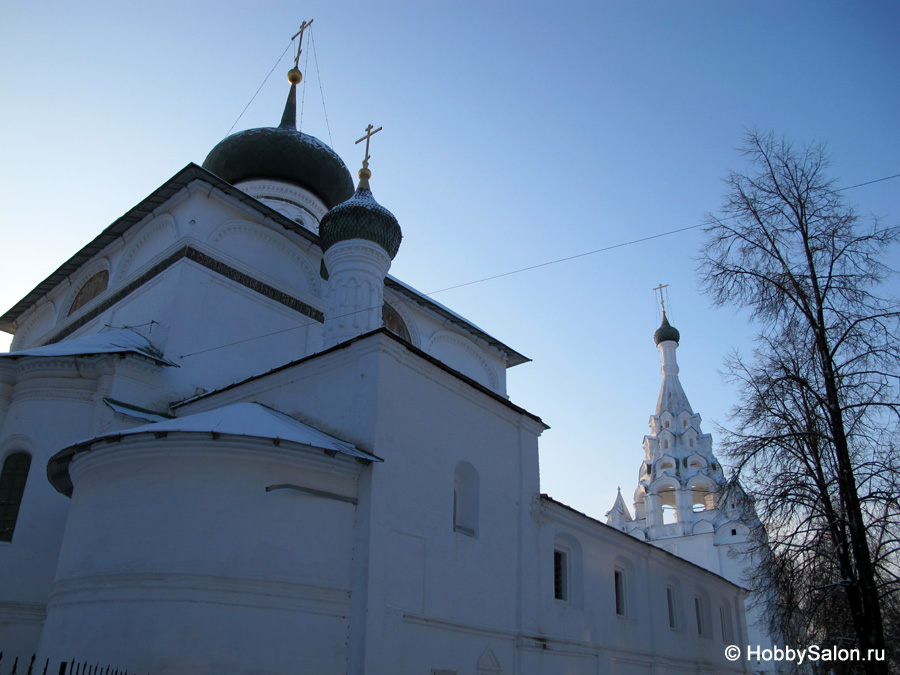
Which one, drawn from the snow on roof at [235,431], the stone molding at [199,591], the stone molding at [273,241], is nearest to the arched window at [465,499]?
the snow on roof at [235,431]

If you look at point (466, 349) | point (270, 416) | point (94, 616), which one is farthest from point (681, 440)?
point (94, 616)

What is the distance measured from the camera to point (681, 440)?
29828 mm

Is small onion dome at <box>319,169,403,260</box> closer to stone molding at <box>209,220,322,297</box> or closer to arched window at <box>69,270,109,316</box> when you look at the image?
stone molding at <box>209,220,322,297</box>

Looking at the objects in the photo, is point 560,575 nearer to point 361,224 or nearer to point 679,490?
point 361,224

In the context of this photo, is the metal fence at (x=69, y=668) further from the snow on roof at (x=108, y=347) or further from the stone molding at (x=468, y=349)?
the stone molding at (x=468, y=349)

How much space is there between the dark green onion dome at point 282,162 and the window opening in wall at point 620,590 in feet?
32.3

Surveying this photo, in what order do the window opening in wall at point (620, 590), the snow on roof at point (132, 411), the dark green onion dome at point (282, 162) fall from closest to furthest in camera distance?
the snow on roof at point (132, 411), the window opening in wall at point (620, 590), the dark green onion dome at point (282, 162)

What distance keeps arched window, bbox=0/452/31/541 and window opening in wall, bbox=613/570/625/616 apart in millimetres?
9765

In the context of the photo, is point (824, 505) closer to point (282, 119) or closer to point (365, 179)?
point (365, 179)

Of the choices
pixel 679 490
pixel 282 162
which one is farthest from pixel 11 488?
pixel 679 490

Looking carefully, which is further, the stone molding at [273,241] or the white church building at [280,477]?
the stone molding at [273,241]

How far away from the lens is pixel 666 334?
3253 centimetres

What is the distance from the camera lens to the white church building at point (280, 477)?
7.76 metres

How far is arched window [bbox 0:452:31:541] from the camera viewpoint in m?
10.3
